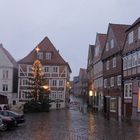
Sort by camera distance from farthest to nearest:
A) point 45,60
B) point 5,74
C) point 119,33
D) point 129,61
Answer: point 45,60, point 5,74, point 119,33, point 129,61

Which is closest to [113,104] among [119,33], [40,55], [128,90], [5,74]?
[128,90]

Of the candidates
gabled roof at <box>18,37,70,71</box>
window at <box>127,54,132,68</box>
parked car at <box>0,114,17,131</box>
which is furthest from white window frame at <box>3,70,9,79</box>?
parked car at <box>0,114,17,131</box>

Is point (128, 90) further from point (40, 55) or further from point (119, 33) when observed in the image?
point (40, 55)

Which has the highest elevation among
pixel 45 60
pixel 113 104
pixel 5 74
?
pixel 45 60

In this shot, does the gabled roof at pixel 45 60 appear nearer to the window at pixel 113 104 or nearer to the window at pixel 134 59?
the window at pixel 113 104

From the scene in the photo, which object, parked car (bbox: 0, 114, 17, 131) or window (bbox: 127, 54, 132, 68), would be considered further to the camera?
window (bbox: 127, 54, 132, 68)

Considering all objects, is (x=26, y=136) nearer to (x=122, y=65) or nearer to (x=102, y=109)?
(x=122, y=65)

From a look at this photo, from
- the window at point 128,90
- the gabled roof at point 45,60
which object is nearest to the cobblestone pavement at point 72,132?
the window at point 128,90

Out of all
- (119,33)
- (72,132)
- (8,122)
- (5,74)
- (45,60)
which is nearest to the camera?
(72,132)

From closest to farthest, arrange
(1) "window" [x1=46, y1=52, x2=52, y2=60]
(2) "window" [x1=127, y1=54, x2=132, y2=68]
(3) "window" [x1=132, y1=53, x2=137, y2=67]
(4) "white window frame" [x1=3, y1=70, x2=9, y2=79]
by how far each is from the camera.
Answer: (3) "window" [x1=132, y1=53, x2=137, y2=67] < (2) "window" [x1=127, y1=54, x2=132, y2=68] < (4) "white window frame" [x1=3, y1=70, x2=9, y2=79] < (1) "window" [x1=46, y1=52, x2=52, y2=60]

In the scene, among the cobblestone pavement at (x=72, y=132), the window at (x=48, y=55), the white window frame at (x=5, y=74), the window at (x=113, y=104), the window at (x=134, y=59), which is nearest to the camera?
the cobblestone pavement at (x=72, y=132)

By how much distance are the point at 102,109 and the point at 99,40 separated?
46.2 ft

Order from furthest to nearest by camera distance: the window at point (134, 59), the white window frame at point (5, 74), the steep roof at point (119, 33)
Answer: the white window frame at point (5, 74) < the steep roof at point (119, 33) < the window at point (134, 59)

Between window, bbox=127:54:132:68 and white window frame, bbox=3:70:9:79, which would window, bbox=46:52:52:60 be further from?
window, bbox=127:54:132:68
